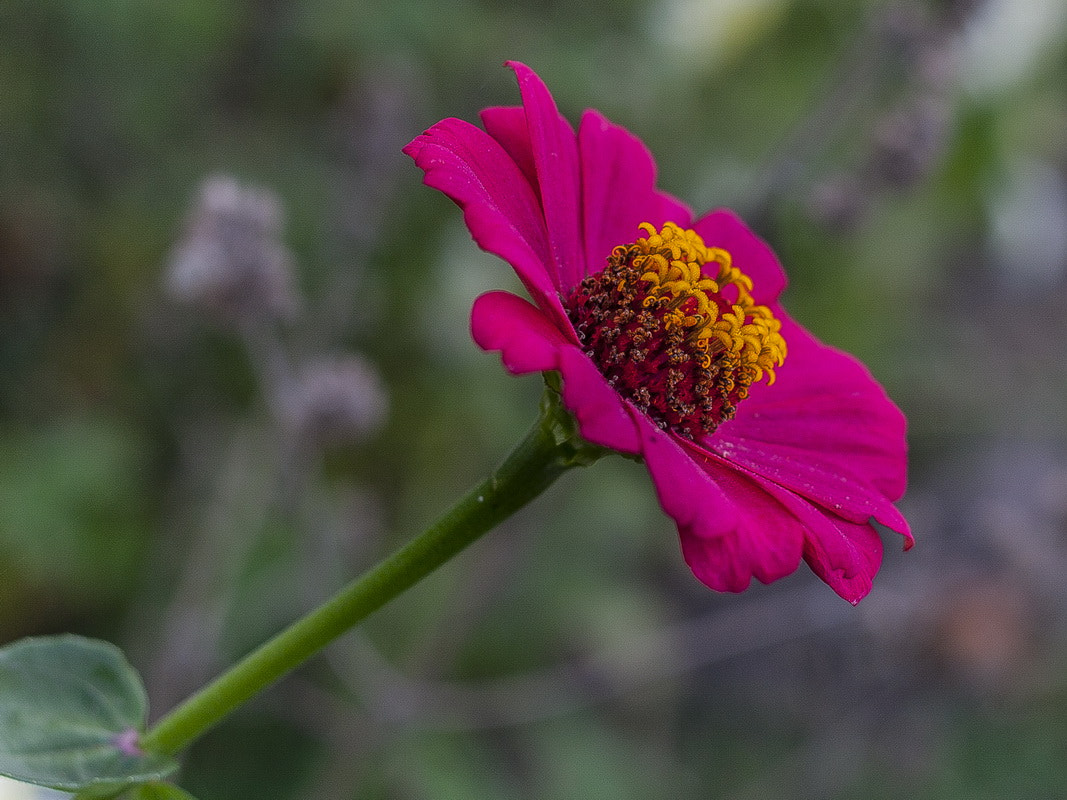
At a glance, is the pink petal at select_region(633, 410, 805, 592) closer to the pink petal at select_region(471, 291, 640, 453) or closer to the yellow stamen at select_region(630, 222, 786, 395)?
the pink petal at select_region(471, 291, 640, 453)

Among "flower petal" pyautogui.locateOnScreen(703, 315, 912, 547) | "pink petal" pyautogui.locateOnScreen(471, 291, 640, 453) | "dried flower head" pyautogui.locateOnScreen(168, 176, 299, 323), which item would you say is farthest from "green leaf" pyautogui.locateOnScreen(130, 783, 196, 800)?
"dried flower head" pyautogui.locateOnScreen(168, 176, 299, 323)

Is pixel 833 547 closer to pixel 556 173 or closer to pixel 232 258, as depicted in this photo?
pixel 556 173

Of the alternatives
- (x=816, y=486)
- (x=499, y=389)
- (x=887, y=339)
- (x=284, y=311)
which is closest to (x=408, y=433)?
(x=499, y=389)

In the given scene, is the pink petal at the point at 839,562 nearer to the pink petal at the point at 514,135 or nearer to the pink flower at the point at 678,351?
the pink flower at the point at 678,351

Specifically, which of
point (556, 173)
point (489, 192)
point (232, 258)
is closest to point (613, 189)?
point (556, 173)

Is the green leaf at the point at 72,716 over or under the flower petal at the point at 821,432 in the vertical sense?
under

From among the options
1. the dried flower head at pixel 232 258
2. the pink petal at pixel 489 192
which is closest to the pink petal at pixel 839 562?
the pink petal at pixel 489 192

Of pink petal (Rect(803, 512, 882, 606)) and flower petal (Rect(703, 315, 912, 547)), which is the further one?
flower petal (Rect(703, 315, 912, 547))
